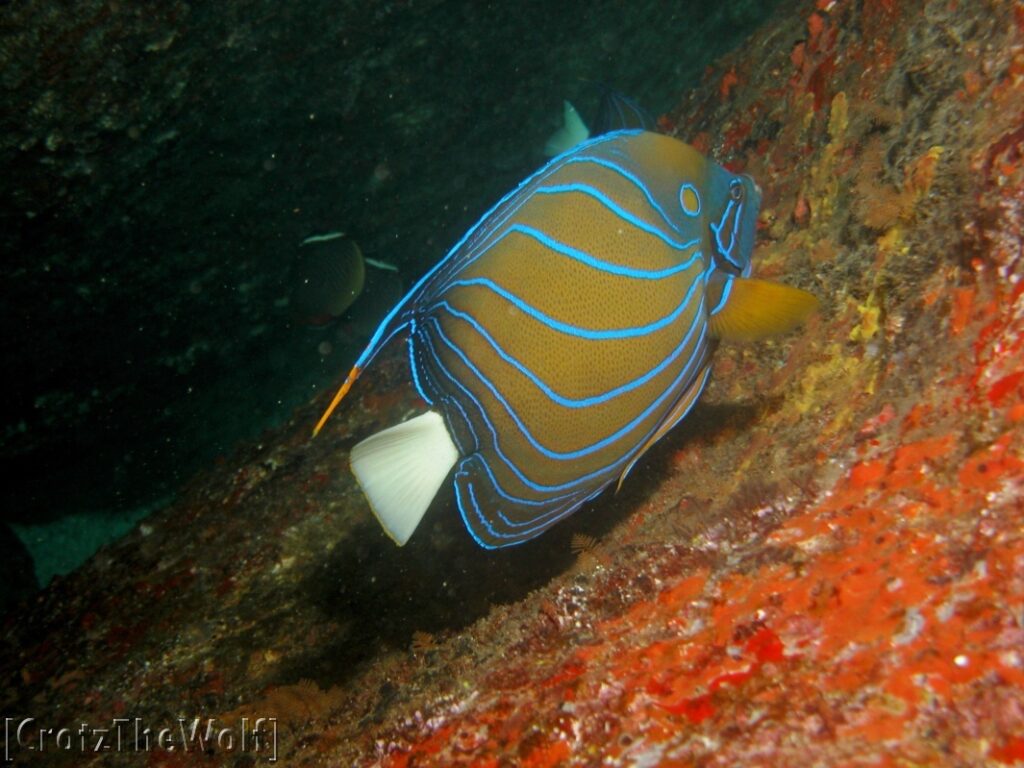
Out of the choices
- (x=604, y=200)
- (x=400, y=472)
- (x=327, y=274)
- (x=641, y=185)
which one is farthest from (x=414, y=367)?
(x=327, y=274)

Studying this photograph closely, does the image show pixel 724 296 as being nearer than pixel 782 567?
No

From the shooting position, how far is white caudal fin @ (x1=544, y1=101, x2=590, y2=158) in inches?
238

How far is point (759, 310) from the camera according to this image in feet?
6.33

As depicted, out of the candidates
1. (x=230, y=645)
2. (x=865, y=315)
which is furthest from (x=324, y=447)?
(x=865, y=315)

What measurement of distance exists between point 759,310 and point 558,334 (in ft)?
2.12

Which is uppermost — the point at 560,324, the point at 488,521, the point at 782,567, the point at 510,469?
the point at 560,324

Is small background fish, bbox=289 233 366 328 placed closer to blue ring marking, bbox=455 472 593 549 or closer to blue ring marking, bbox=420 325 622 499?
blue ring marking, bbox=420 325 622 499

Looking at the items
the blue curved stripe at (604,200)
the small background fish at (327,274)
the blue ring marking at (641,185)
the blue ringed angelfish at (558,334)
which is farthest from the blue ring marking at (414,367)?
the small background fish at (327,274)

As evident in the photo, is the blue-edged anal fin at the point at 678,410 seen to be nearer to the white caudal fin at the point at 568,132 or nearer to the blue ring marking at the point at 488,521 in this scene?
the blue ring marking at the point at 488,521

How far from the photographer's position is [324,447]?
5164 mm

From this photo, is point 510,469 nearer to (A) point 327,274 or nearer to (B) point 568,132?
(A) point 327,274

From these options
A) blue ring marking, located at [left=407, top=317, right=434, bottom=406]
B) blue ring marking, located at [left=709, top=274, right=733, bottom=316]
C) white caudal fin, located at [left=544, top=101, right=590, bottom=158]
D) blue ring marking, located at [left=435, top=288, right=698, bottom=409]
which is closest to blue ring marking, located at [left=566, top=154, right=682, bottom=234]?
blue ring marking, located at [left=709, top=274, right=733, bottom=316]

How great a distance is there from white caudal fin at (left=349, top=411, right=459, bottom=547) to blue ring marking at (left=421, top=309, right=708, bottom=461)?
0.87ft

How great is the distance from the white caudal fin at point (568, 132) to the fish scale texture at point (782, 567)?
82.7 inches
